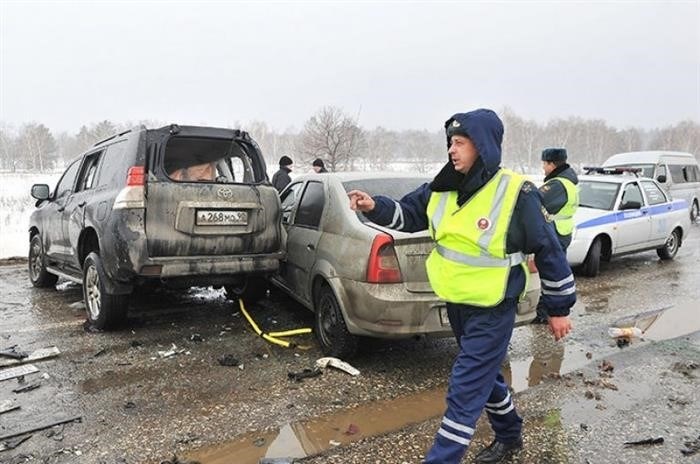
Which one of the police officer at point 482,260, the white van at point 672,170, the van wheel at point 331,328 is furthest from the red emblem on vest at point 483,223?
the white van at point 672,170

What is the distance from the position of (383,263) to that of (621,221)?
257 inches

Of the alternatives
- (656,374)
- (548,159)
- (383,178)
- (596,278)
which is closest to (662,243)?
(596,278)

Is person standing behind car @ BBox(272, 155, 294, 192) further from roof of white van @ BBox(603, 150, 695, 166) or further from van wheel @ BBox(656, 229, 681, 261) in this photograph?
roof of white van @ BBox(603, 150, 695, 166)

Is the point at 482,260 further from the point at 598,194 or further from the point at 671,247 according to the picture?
the point at 671,247

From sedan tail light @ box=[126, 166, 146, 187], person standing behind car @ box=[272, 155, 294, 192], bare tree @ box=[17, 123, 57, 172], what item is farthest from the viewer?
bare tree @ box=[17, 123, 57, 172]

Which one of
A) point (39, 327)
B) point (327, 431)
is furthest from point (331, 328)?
point (39, 327)

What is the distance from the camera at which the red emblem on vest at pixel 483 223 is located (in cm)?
241

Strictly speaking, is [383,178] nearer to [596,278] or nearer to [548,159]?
[548,159]

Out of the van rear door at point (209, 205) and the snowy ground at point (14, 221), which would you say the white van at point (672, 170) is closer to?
the van rear door at point (209, 205)

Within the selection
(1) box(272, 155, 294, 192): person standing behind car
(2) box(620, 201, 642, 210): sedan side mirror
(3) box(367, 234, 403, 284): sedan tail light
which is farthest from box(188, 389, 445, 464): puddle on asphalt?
(1) box(272, 155, 294, 192): person standing behind car

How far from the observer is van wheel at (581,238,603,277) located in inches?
326

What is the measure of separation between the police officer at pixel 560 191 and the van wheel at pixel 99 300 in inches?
170

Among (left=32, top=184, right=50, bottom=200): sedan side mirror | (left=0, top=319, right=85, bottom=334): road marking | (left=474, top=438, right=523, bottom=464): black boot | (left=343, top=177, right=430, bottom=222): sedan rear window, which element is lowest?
(left=0, top=319, right=85, bottom=334): road marking

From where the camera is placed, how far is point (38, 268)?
738cm
